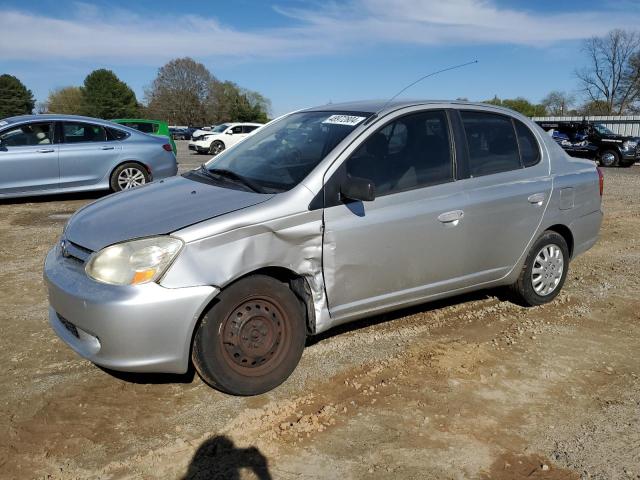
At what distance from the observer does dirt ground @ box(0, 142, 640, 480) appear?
282cm

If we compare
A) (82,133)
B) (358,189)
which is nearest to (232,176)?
(358,189)

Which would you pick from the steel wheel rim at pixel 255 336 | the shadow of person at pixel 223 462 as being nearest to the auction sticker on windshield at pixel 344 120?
the steel wheel rim at pixel 255 336

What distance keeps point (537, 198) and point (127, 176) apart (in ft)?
25.0

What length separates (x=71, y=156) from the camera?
970 cm

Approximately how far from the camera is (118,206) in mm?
3756

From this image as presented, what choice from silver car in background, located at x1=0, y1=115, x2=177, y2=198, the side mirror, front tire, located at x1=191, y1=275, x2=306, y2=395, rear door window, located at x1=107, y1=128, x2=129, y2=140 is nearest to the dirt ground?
front tire, located at x1=191, y1=275, x2=306, y2=395

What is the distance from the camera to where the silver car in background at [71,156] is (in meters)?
9.38

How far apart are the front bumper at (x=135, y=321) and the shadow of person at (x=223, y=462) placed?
18.8 inches

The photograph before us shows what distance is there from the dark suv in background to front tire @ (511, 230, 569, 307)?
653 inches

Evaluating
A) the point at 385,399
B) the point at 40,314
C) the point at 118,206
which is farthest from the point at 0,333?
the point at 385,399

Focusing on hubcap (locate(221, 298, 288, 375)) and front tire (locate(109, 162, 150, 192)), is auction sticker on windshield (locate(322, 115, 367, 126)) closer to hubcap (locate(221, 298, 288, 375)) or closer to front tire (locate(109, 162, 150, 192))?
hubcap (locate(221, 298, 288, 375))

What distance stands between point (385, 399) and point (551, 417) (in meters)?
0.94

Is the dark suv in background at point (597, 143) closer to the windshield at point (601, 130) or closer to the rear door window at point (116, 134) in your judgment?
the windshield at point (601, 130)

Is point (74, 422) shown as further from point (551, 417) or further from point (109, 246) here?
point (551, 417)
